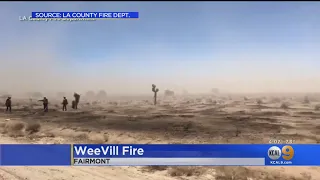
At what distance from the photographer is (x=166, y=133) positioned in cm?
842

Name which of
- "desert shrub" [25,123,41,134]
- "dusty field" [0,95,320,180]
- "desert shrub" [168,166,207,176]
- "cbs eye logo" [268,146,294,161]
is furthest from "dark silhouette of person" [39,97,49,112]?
"cbs eye logo" [268,146,294,161]

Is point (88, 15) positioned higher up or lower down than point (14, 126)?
higher up

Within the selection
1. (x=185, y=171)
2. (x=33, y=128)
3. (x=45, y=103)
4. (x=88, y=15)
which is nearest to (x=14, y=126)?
(x=33, y=128)

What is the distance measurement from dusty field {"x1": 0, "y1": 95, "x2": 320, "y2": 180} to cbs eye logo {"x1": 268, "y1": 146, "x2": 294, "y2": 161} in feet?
0.99

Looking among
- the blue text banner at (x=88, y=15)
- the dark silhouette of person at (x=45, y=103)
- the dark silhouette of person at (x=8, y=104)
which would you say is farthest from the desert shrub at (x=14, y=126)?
the blue text banner at (x=88, y=15)

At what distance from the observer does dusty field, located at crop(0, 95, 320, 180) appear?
672cm

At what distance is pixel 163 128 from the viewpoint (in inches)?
332

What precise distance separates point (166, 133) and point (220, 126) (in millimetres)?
1618

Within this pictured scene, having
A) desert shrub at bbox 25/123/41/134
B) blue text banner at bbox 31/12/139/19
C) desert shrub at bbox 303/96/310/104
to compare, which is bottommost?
desert shrub at bbox 25/123/41/134

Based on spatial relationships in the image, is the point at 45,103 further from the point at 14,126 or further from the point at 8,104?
the point at 14,126

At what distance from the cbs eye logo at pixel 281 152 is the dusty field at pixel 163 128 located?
0.99ft

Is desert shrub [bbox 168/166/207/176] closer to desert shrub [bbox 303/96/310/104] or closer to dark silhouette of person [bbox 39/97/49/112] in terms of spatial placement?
desert shrub [bbox 303/96/310/104]

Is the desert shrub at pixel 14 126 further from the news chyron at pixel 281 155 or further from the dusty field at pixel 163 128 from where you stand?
the news chyron at pixel 281 155

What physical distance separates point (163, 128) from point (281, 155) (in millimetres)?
3491
